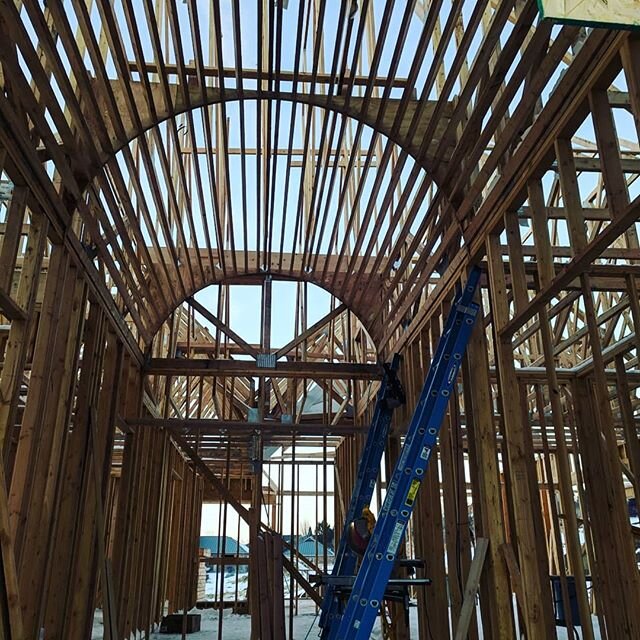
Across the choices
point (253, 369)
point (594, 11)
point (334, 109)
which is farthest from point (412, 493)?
point (253, 369)

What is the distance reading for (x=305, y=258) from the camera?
9.20m

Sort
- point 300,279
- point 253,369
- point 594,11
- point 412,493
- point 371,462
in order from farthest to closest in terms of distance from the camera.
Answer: point 300,279
point 253,369
point 371,462
point 412,493
point 594,11

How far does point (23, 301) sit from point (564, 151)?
13.0ft

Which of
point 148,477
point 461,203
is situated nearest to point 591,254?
point 461,203

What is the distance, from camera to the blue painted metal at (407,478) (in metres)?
4.27

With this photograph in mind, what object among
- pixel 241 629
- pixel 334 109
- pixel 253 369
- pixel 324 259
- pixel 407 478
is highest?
pixel 324 259

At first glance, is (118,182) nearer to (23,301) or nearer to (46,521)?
(23,301)

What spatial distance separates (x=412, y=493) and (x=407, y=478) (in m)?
0.11

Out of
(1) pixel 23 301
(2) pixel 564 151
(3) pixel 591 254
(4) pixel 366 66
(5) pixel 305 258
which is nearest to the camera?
(3) pixel 591 254

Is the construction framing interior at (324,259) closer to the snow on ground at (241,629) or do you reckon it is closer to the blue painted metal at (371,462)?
the blue painted metal at (371,462)

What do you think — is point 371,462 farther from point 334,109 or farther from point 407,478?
point 334,109

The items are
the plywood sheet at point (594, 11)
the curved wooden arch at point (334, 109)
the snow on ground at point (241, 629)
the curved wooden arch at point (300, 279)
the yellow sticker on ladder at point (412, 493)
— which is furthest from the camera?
the snow on ground at point (241, 629)

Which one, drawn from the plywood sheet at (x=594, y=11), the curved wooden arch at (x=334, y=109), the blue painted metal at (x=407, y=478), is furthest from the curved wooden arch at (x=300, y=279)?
the plywood sheet at (x=594, y=11)

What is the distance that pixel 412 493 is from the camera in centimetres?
469
